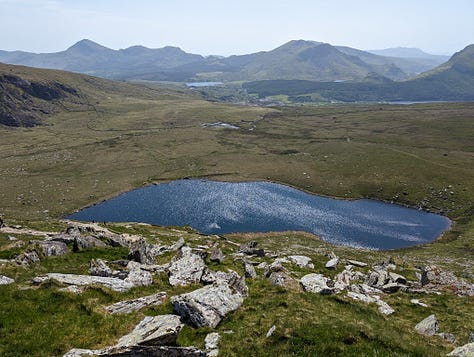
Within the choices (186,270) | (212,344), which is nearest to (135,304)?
(212,344)

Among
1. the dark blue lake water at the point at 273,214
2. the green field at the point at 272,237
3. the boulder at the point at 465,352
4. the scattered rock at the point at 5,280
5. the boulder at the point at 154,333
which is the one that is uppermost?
the boulder at the point at 154,333

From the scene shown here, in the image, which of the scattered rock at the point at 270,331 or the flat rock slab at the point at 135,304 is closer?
the scattered rock at the point at 270,331

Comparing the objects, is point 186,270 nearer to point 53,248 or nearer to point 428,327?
point 53,248

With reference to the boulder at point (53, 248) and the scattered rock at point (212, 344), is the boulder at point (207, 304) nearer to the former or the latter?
the scattered rock at point (212, 344)

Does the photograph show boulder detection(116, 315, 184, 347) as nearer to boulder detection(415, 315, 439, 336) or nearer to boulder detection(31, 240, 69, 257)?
boulder detection(415, 315, 439, 336)

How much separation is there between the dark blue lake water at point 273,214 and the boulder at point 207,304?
76.6m

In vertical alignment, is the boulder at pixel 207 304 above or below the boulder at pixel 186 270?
above

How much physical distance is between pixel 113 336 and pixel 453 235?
10233cm

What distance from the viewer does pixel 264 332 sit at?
824 inches

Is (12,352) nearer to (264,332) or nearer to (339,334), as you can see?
(264,332)

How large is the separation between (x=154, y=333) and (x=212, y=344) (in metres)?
3.53

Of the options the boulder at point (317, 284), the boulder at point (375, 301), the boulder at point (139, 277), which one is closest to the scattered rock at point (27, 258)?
the boulder at point (139, 277)

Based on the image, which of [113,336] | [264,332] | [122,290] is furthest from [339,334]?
[122,290]

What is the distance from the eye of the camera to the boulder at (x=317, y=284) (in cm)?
3008
